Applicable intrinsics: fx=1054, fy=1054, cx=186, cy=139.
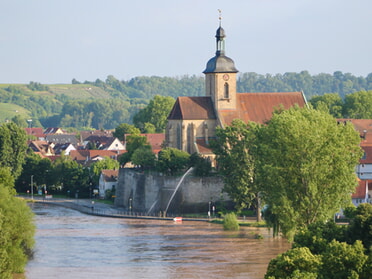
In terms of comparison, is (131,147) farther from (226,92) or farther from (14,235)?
(14,235)

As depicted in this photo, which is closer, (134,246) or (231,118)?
(134,246)

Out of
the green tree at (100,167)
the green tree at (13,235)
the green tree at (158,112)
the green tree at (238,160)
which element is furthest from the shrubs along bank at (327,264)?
the green tree at (158,112)

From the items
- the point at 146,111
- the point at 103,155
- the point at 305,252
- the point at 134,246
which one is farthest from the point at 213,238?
the point at 146,111

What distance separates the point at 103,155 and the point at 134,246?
234 feet

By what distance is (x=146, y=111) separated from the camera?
176000 mm

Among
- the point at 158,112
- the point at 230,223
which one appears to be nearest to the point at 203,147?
the point at 230,223

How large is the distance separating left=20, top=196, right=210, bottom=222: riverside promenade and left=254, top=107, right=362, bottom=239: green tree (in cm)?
2826

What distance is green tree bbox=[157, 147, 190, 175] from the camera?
104062mm

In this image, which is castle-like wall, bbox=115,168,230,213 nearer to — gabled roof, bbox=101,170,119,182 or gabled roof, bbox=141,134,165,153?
gabled roof, bbox=101,170,119,182

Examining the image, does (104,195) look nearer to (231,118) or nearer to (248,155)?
(231,118)

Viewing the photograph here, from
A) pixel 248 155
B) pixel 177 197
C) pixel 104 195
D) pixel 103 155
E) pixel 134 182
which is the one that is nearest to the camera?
pixel 248 155

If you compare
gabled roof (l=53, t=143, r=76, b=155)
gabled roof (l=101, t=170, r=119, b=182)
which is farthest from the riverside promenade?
gabled roof (l=53, t=143, r=76, b=155)

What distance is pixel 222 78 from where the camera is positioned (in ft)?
358

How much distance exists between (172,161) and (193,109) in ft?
25.9
